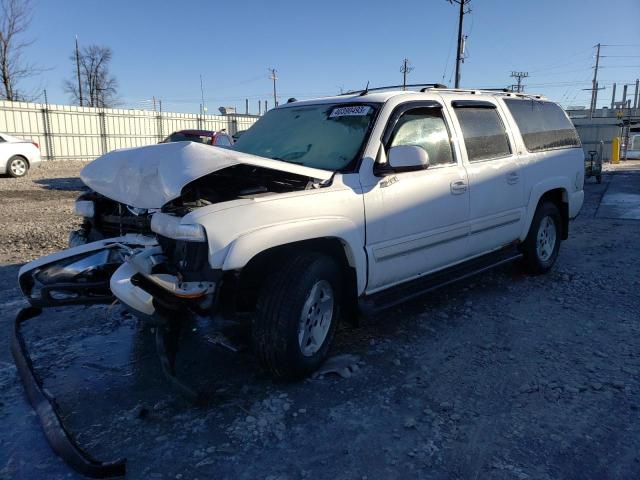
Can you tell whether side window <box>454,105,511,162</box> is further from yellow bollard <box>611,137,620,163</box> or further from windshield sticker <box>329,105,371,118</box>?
yellow bollard <box>611,137,620,163</box>

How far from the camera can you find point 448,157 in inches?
171

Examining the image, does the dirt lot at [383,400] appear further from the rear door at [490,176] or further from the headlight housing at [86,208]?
the headlight housing at [86,208]

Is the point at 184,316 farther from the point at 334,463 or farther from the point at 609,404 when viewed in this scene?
the point at 609,404

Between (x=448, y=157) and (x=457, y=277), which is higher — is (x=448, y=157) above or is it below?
above

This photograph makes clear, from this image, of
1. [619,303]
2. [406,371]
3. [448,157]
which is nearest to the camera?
[406,371]

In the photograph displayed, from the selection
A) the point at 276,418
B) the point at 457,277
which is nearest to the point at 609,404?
the point at 457,277

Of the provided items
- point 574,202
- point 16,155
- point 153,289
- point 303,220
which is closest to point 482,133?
point 574,202

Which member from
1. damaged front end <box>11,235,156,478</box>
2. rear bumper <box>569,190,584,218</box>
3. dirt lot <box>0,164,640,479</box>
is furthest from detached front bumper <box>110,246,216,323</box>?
rear bumper <box>569,190,584,218</box>

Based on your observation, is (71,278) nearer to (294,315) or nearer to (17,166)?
(294,315)

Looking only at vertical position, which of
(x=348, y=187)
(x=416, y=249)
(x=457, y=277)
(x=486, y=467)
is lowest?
(x=486, y=467)

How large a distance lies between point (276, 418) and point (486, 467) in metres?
1.18

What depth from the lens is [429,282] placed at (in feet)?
13.9

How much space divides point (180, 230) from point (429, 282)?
7.34 ft

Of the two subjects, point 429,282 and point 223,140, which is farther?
point 223,140
